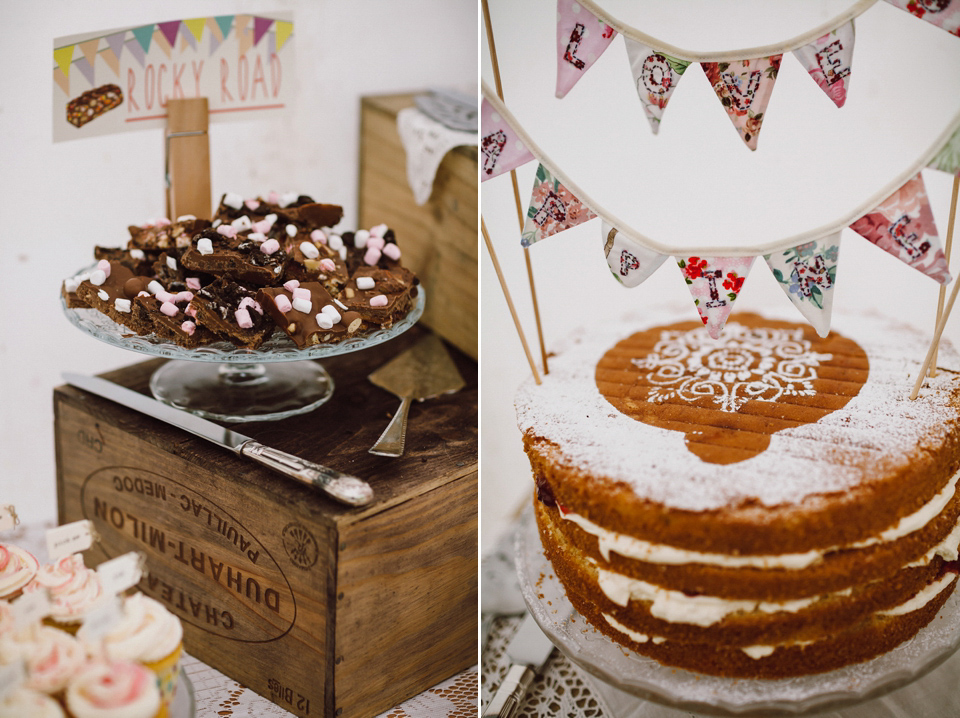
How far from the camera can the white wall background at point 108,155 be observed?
140cm

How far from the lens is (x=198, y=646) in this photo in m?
1.21

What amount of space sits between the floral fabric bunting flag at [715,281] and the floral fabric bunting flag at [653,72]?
0.21 metres

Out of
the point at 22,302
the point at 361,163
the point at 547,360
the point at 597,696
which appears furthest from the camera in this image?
the point at 361,163

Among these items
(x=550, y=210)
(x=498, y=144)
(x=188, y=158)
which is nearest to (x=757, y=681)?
(x=550, y=210)

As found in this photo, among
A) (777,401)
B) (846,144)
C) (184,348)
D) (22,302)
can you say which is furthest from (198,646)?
(846,144)

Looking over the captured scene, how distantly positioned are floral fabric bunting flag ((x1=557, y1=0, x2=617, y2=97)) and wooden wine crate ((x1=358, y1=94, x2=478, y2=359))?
466mm

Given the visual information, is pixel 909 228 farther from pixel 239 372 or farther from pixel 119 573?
pixel 239 372

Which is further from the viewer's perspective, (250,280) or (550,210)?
(250,280)

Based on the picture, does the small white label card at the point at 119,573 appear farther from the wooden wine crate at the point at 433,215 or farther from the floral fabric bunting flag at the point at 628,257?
the wooden wine crate at the point at 433,215

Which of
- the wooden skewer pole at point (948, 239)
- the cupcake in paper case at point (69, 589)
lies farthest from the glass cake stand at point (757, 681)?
the cupcake in paper case at point (69, 589)

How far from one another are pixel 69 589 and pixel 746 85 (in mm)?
990

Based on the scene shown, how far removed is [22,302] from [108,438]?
460 mm

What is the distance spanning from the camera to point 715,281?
3.37ft

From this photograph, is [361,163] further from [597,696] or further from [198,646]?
[597,696]
